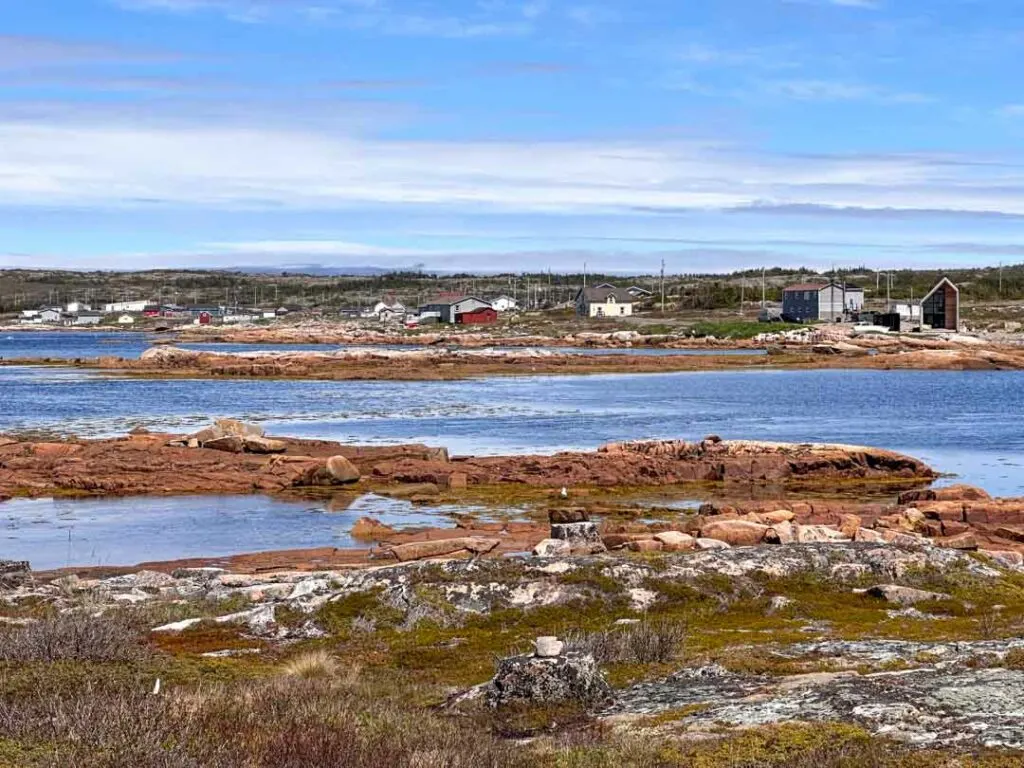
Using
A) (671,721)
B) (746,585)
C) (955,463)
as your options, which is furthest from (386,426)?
(671,721)

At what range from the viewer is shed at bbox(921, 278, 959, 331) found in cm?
13462

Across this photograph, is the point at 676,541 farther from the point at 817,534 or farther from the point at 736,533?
the point at 817,534

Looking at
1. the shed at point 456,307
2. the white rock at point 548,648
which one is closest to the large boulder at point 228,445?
the white rock at point 548,648

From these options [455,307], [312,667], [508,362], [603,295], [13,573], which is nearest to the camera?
[312,667]

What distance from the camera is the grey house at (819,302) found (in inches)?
5891

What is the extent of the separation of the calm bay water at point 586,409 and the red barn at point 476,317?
83.3m

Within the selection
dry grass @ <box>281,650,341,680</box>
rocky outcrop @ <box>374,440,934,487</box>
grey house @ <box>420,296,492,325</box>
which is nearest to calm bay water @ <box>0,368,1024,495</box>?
rocky outcrop @ <box>374,440,934,487</box>

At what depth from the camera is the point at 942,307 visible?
137500 mm

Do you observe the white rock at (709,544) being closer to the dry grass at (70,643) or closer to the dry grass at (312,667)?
the dry grass at (312,667)

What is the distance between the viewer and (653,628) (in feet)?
46.7

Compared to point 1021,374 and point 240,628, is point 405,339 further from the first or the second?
point 240,628

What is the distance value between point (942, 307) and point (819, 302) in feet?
52.4

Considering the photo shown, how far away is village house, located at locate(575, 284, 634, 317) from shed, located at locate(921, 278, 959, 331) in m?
46.9

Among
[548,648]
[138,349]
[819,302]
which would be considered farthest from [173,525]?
[819,302]
